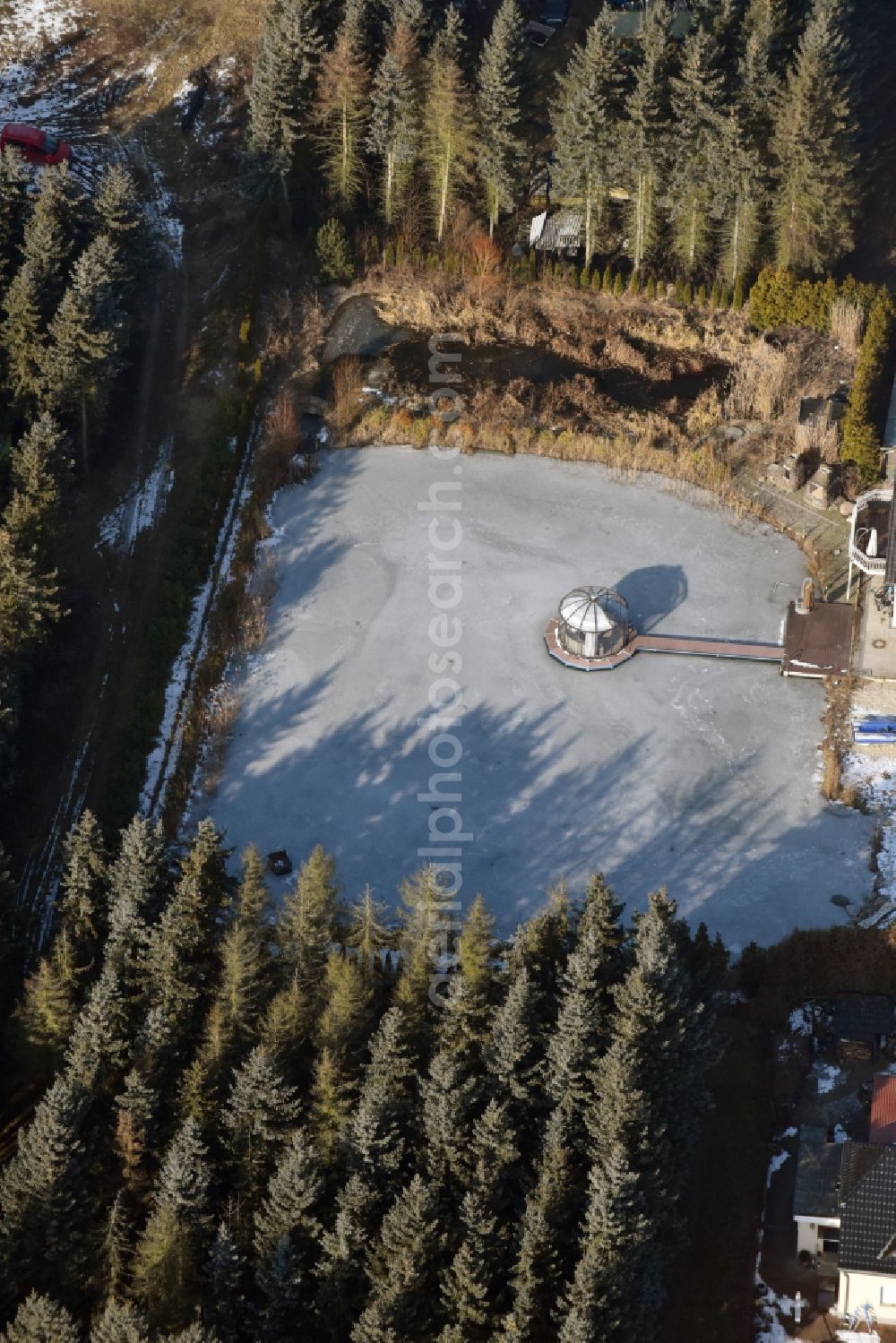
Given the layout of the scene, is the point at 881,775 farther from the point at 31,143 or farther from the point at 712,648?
the point at 31,143

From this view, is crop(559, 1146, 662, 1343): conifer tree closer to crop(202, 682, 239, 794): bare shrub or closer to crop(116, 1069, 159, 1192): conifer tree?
crop(116, 1069, 159, 1192): conifer tree

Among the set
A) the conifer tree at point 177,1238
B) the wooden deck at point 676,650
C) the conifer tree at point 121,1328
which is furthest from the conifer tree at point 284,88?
the conifer tree at point 121,1328

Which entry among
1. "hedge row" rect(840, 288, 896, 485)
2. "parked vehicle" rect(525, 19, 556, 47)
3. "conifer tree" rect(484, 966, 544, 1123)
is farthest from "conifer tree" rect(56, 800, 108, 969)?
"parked vehicle" rect(525, 19, 556, 47)

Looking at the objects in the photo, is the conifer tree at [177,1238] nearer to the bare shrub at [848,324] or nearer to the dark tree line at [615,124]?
the bare shrub at [848,324]

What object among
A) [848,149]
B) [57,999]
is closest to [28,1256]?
[57,999]

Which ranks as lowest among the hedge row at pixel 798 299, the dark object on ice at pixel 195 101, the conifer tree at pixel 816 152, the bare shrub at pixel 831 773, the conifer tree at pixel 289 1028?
the conifer tree at pixel 289 1028

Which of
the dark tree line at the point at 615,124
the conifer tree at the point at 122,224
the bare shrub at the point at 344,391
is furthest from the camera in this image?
the dark tree line at the point at 615,124
